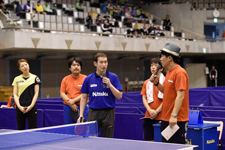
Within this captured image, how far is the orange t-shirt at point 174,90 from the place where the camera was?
158 inches

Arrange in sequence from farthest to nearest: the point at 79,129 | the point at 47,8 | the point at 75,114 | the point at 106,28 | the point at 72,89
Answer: the point at 106,28 < the point at 47,8 < the point at 72,89 < the point at 75,114 < the point at 79,129

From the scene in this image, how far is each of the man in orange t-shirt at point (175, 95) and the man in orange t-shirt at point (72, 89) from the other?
210 cm

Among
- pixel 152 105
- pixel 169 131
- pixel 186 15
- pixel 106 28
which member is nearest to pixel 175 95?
pixel 169 131

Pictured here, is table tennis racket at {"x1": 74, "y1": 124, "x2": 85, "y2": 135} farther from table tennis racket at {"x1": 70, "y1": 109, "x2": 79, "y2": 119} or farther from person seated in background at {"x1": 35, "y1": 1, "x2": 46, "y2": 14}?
person seated in background at {"x1": 35, "y1": 1, "x2": 46, "y2": 14}

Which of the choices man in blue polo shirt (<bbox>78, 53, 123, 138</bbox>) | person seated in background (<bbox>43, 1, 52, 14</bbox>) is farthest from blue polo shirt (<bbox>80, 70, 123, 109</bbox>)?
person seated in background (<bbox>43, 1, 52, 14</bbox>)

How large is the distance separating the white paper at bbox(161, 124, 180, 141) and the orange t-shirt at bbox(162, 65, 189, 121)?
117 mm

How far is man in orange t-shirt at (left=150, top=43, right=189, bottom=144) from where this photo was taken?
13.0 feet

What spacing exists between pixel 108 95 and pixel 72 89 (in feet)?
4.49

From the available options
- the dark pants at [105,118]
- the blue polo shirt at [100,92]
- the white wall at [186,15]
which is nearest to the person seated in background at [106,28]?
the white wall at [186,15]

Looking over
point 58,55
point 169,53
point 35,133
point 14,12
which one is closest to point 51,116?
point 35,133

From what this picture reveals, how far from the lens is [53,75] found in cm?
2041

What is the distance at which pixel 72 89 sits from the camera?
608 cm

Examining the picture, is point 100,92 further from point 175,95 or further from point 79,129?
point 175,95

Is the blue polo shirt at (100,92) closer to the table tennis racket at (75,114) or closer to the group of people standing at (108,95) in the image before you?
the group of people standing at (108,95)
